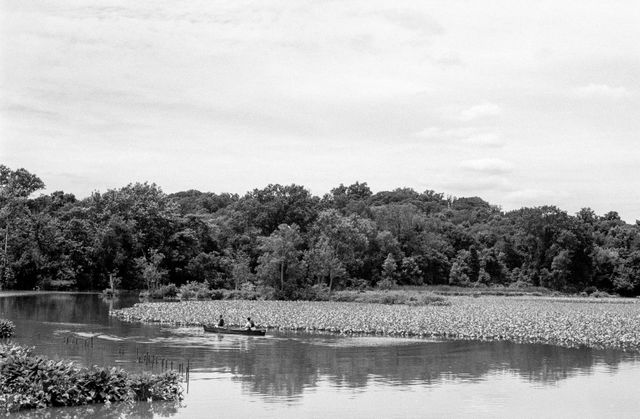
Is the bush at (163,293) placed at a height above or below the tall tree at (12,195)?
below

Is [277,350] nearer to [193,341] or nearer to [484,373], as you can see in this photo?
[193,341]

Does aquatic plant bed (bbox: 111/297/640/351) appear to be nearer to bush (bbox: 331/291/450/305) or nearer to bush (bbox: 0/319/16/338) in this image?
bush (bbox: 331/291/450/305)

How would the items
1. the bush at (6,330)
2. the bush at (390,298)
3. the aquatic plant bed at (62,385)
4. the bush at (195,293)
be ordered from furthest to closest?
1. the bush at (195,293)
2. the bush at (390,298)
3. the bush at (6,330)
4. the aquatic plant bed at (62,385)

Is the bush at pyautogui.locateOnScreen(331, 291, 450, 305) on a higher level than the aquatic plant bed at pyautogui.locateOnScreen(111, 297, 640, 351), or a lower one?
higher

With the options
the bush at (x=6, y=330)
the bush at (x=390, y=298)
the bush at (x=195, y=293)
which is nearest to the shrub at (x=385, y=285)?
the bush at (x=390, y=298)

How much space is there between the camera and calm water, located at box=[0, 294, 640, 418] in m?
20.9

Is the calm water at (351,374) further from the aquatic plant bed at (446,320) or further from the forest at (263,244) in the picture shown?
the forest at (263,244)

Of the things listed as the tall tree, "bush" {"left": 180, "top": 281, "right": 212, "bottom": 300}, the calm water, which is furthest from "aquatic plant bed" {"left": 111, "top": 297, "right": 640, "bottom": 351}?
the tall tree

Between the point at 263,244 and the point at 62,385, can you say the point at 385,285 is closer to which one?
the point at 263,244

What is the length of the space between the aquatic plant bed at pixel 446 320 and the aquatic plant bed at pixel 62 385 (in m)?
20.3

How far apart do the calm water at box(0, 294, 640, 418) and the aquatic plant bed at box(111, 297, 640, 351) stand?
8.45ft

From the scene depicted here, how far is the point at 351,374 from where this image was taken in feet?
87.0

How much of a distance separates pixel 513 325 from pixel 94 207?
59.6 meters

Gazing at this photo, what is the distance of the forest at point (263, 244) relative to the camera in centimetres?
7869
